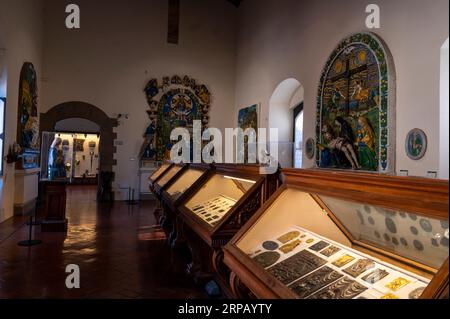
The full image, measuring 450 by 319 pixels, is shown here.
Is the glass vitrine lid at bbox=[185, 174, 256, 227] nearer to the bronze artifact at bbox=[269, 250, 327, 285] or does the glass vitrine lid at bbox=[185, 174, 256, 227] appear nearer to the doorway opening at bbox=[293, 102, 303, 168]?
the bronze artifact at bbox=[269, 250, 327, 285]

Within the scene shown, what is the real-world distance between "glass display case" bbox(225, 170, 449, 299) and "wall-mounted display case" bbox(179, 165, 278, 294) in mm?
394

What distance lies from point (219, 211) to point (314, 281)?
162cm

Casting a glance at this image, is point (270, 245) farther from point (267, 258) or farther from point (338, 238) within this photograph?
point (338, 238)

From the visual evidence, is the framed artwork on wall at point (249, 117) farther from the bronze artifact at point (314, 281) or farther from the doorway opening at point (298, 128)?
the bronze artifact at point (314, 281)

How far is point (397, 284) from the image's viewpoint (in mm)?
1511

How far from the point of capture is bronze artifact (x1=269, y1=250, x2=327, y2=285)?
1.74m

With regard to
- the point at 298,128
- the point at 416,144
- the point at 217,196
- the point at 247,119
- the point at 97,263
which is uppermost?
the point at 247,119

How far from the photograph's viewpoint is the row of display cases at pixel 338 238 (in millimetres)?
1306

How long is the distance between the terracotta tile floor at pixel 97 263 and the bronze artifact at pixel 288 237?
1520 millimetres

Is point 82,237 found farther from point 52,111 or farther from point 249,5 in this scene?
point 249,5

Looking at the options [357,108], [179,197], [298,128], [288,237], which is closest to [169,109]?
[298,128]

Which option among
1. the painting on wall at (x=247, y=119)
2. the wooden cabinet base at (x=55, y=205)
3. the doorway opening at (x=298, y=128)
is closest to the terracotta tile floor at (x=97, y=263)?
the wooden cabinet base at (x=55, y=205)
